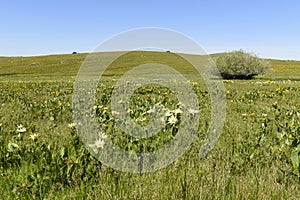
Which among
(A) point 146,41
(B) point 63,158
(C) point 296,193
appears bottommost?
(C) point 296,193

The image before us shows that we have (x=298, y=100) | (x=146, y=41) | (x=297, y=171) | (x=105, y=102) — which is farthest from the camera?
(x=298, y=100)

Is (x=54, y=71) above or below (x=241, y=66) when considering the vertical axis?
above

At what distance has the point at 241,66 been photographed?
123ft

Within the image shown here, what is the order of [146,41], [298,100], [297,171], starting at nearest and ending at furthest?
[297,171] < [146,41] < [298,100]

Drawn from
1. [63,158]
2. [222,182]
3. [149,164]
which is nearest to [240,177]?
[222,182]

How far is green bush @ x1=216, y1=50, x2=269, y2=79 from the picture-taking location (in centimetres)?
3744

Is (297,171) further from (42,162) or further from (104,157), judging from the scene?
(42,162)

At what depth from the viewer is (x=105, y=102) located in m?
9.87

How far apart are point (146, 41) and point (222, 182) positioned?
10.3ft

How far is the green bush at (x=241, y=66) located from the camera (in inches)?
1474

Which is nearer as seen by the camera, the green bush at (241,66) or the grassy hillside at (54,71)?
the green bush at (241,66)

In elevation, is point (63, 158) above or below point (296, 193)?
above

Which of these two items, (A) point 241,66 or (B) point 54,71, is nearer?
(A) point 241,66

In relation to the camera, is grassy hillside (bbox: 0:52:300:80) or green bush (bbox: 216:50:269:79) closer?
green bush (bbox: 216:50:269:79)
